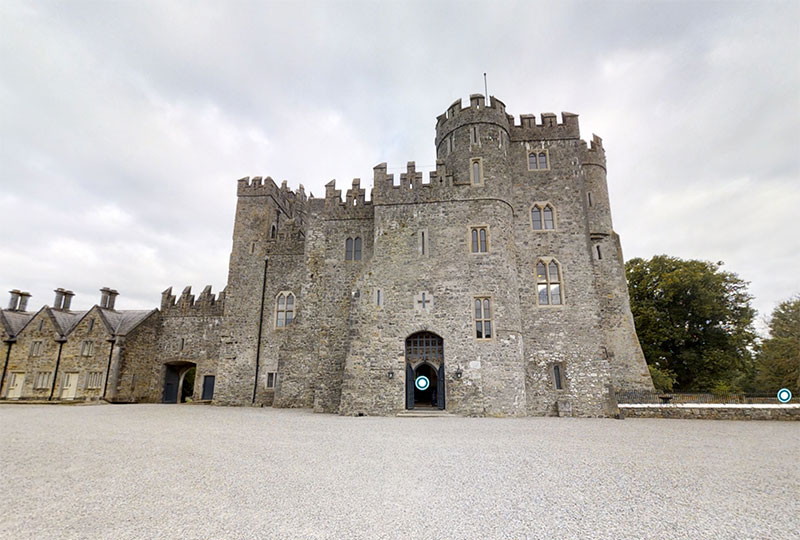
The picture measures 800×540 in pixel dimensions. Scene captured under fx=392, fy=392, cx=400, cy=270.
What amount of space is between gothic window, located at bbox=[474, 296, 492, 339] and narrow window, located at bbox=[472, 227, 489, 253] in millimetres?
2443

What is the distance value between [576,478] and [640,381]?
16918 millimetres

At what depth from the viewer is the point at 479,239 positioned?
19625 millimetres

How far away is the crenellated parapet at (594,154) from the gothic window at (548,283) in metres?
7.73

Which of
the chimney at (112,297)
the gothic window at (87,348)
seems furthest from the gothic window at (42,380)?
the chimney at (112,297)

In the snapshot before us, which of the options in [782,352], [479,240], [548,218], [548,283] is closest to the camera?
[479,240]

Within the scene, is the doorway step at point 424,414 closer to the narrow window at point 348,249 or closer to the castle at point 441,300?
the castle at point 441,300

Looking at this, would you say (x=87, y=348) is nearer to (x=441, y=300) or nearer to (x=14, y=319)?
(x=14, y=319)

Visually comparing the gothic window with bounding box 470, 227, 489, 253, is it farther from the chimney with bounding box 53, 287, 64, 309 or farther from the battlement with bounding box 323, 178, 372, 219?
the chimney with bounding box 53, 287, 64, 309

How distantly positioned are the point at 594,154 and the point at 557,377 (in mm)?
13827

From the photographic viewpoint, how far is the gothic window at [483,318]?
60.5ft

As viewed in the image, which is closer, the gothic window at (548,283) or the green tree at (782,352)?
the gothic window at (548,283)

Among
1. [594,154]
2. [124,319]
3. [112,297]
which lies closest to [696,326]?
[594,154]

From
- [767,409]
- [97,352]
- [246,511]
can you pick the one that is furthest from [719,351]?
[97,352]

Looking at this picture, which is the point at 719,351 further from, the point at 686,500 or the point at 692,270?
the point at 686,500
